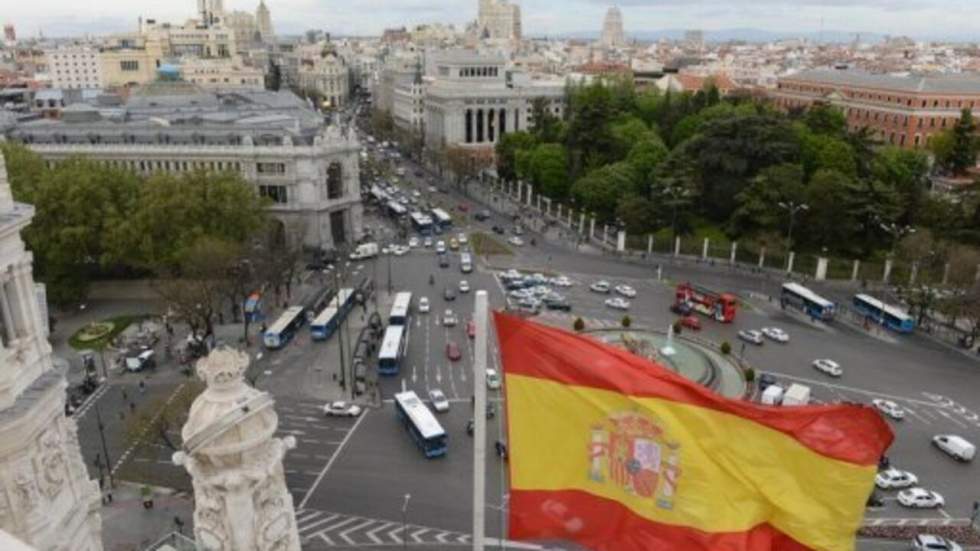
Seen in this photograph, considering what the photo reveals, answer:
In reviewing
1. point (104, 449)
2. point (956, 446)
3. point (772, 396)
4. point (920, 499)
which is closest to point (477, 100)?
point (772, 396)

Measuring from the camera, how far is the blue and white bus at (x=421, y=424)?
3152 cm

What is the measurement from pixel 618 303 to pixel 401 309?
14.6 m

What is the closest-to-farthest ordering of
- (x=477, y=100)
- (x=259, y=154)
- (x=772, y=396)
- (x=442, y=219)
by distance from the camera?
1. (x=772, y=396)
2. (x=259, y=154)
3. (x=442, y=219)
4. (x=477, y=100)

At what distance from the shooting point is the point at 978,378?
39.9 meters

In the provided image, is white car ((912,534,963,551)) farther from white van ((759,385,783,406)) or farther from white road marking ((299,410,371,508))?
white road marking ((299,410,371,508))

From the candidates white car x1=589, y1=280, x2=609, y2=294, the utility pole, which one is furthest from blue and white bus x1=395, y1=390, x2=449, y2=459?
white car x1=589, y1=280, x2=609, y2=294

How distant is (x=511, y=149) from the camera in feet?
293

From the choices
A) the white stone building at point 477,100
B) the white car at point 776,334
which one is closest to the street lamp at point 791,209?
the white car at point 776,334

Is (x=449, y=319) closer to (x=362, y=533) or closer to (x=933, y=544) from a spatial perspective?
(x=362, y=533)

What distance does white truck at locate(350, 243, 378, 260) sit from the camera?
61.9 meters

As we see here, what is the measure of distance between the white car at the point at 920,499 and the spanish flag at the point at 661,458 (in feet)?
73.8

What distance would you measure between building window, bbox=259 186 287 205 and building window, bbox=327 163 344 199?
377cm

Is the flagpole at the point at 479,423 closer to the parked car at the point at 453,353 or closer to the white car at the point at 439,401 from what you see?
the white car at the point at 439,401

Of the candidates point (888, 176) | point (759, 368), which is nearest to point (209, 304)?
point (759, 368)
